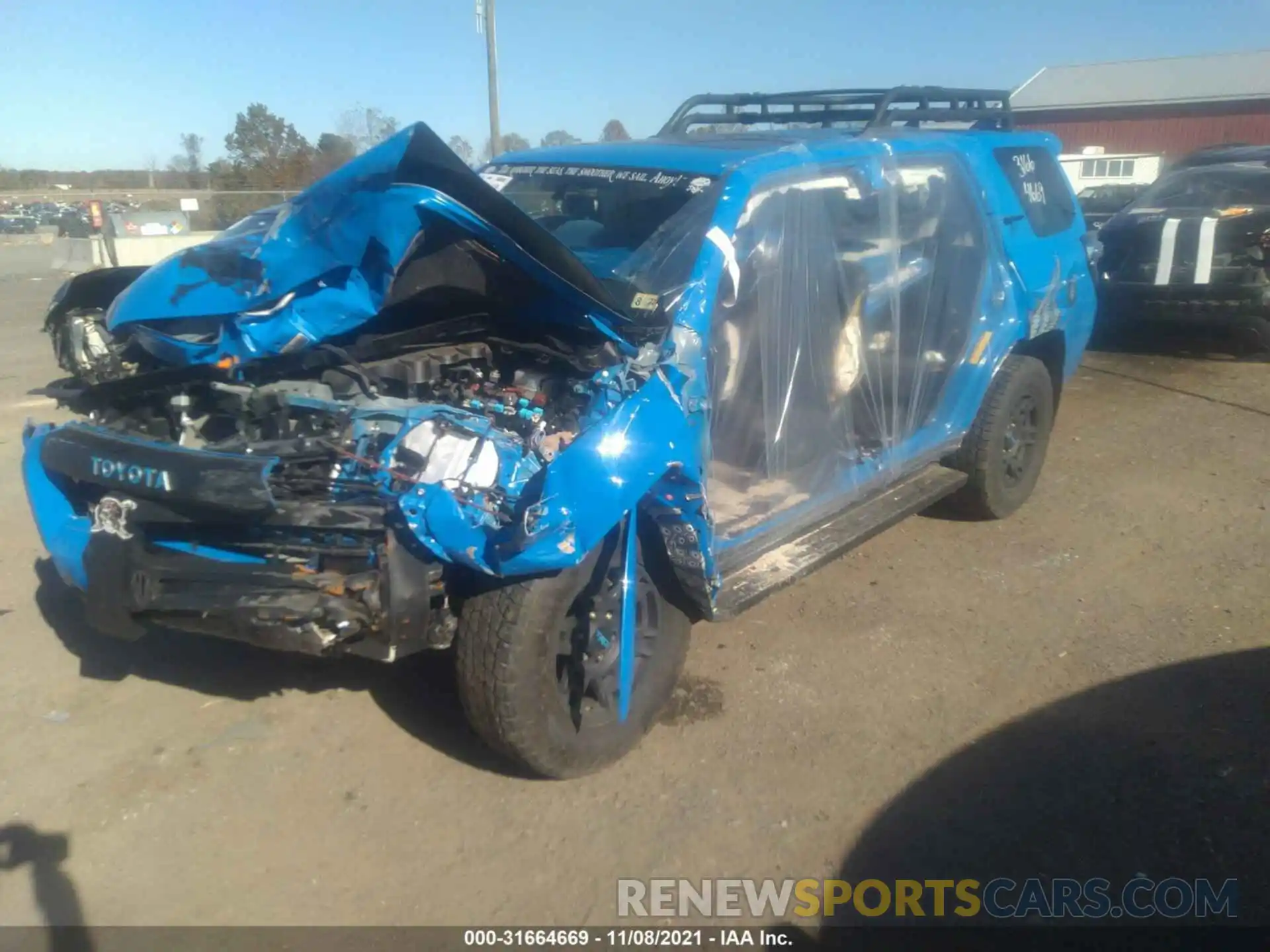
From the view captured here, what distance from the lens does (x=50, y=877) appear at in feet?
9.44

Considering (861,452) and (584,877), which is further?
(861,452)

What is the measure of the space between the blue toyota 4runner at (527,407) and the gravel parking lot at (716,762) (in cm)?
37

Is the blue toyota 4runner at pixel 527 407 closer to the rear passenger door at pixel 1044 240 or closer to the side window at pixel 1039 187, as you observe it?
the rear passenger door at pixel 1044 240

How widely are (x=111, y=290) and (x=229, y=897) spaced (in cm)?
256

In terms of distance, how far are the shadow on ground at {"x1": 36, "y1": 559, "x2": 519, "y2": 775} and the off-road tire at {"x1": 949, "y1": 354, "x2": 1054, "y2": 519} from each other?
279 cm

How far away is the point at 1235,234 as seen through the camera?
8.94m

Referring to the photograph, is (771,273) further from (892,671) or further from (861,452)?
(892,671)

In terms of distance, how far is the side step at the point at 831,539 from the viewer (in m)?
3.46

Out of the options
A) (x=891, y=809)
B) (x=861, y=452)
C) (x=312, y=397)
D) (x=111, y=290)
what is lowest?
(x=891, y=809)

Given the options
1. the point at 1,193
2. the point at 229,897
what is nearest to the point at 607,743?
the point at 229,897

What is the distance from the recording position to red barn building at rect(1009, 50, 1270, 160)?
3447 cm

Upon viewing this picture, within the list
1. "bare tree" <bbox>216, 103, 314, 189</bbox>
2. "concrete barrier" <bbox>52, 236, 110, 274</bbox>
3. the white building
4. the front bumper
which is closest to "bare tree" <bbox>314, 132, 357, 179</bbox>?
"bare tree" <bbox>216, 103, 314, 189</bbox>

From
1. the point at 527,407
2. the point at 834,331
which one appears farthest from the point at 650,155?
the point at 527,407

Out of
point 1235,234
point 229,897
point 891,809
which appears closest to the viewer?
point 229,897
